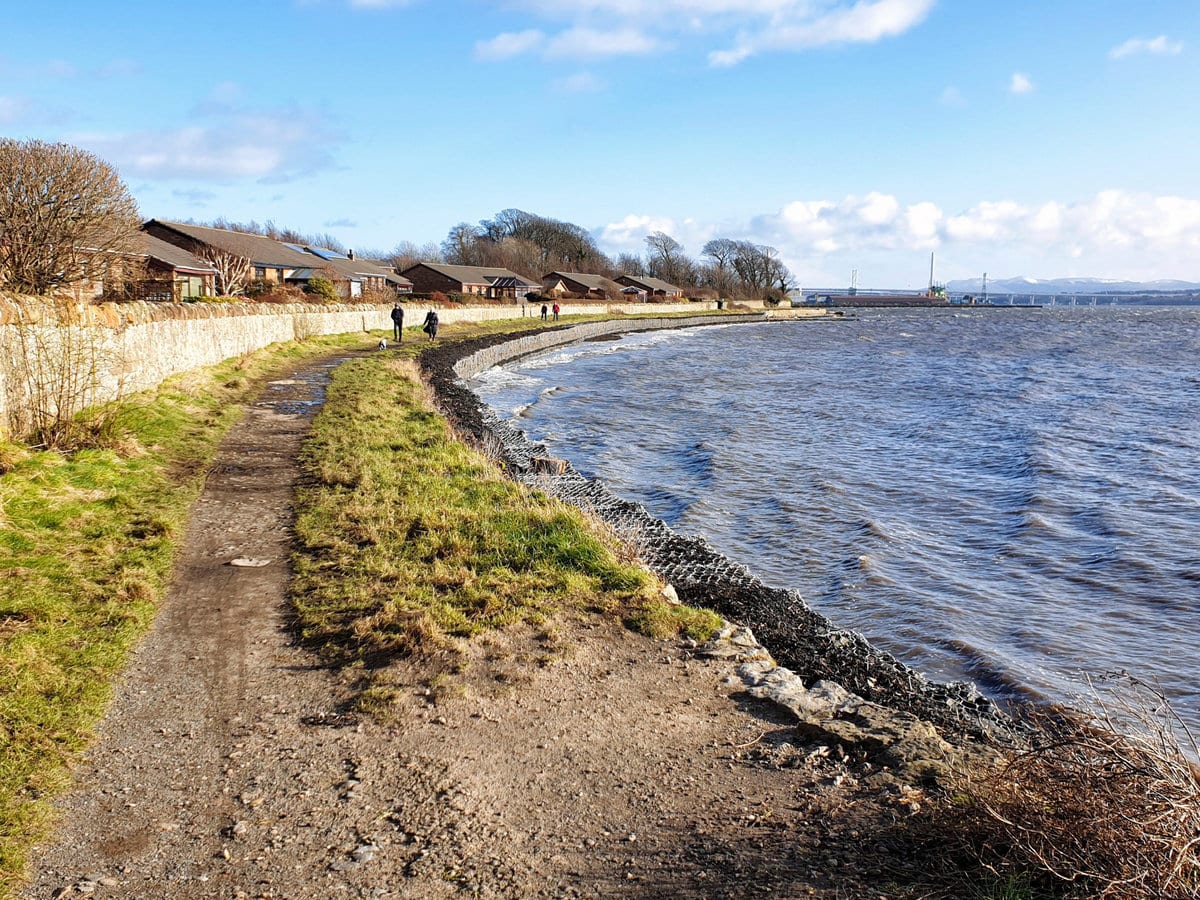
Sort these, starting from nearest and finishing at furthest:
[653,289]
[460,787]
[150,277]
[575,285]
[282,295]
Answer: [460,787], [150,277], [282,295], [575,285], [653,289]

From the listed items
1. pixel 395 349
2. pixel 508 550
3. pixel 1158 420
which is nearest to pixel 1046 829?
pixel 508 550

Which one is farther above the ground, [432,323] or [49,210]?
[49,210]

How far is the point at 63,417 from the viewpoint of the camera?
457 inches

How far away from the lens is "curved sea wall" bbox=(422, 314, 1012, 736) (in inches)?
302

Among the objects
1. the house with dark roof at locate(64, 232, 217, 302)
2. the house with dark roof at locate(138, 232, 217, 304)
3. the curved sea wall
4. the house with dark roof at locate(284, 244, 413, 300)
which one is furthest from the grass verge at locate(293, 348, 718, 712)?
the house with dark roof at locate(284, 244, 413, 300)

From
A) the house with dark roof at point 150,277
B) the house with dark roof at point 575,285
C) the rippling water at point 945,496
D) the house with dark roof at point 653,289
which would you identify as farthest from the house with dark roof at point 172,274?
the house with dark roof at point 653,289

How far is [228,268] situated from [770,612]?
50406 mm

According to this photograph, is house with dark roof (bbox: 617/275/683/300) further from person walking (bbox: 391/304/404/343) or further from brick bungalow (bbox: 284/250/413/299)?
person walking (bbox: 391/304/404/343)

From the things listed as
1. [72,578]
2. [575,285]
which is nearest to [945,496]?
[72,578]

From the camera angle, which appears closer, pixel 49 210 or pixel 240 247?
pixel 49 210

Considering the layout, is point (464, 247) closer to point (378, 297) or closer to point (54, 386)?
point (378, 297)

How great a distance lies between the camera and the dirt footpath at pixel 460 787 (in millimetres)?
4203

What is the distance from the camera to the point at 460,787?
5008 mm

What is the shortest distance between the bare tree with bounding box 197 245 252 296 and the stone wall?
2262cm
